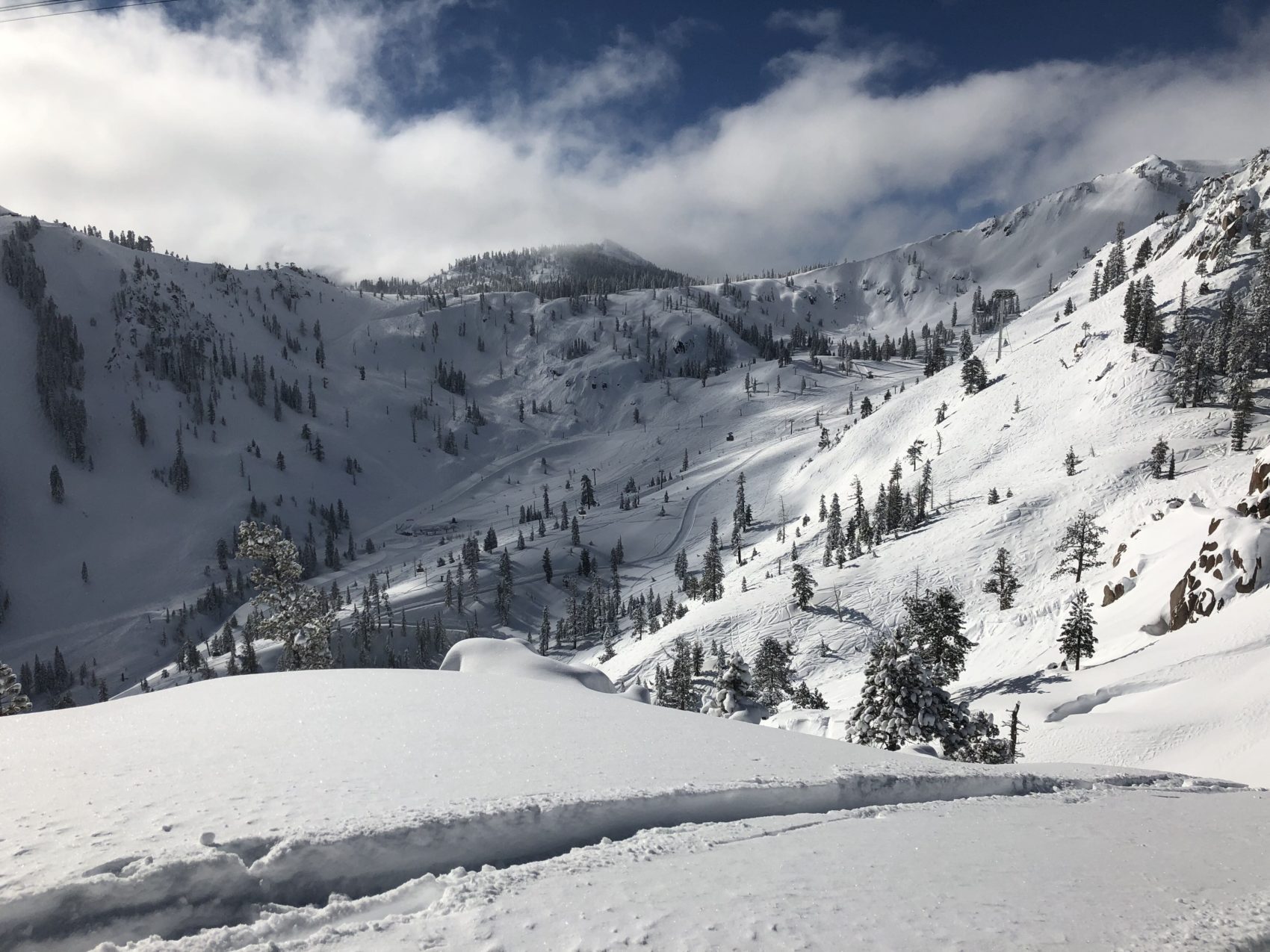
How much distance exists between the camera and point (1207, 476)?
61.9 m

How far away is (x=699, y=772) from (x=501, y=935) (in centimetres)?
474

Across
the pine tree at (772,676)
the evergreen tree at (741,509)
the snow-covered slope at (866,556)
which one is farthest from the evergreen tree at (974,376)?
the pine tree at (772,676)

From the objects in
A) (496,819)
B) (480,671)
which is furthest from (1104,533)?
(496,819)

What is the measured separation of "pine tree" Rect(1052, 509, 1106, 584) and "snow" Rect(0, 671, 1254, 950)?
56825 mm

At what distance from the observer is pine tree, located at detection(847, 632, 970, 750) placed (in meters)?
28.5

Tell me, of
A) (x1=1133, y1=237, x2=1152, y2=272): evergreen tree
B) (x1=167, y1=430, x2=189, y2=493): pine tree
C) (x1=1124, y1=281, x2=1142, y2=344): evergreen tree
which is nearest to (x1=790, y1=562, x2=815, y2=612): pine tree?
(x1=1124, y1=281, x2=1142, y2=344): evergreen tree

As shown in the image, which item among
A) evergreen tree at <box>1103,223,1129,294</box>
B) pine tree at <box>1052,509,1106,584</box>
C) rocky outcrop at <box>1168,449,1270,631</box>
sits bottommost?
pine tree at <box>1052,509,1106,584</box>

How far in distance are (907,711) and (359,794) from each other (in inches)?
1116

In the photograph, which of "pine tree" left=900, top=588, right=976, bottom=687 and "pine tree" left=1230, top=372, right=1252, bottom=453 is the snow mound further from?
"pine tree" left=1230, top=372, right=1252, bottom=453

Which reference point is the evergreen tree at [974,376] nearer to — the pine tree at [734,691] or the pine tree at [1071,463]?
the pine tree at [1071,463]

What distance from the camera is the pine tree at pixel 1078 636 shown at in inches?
1519

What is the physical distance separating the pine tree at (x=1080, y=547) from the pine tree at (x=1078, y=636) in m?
20.1

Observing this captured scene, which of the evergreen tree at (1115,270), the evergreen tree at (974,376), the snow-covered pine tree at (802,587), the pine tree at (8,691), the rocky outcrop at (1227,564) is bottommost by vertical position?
the snow-covered pine tree at (802,587)

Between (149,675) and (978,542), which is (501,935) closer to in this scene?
(978,542)
